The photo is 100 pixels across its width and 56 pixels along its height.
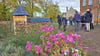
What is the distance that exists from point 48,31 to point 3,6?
14207 mm

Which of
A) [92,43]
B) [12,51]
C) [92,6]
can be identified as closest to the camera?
[12,51]

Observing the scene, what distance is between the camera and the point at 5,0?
14.5 meters

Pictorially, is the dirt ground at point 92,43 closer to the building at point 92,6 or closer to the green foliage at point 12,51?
the green foliage at point 12,51

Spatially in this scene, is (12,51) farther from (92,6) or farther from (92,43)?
(92,6)

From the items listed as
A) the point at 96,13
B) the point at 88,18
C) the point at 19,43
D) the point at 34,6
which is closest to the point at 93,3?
the point at 96,13

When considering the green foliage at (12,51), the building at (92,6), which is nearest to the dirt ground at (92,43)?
the green foliage at (12,51)

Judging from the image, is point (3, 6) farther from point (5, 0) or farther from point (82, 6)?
point (82, 6)

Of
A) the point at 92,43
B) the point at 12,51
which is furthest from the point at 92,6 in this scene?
the point at 12,51

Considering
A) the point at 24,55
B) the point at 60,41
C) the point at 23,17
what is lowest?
the point at 24,55

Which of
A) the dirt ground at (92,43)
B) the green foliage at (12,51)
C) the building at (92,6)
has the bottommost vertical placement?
the dirt ground at (92,43)

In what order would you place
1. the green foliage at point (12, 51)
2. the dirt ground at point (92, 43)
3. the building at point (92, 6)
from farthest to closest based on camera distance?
the building at point (92, 6) → the dirt ground at point (92, 43) → the green foliage at point (12, 51)

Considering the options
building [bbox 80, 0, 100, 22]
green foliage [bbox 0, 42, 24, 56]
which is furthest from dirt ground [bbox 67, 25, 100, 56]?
building [bbox 80, 0, 100, 22]

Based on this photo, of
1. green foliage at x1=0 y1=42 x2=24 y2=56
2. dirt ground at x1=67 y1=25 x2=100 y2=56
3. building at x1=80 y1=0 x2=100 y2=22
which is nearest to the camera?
green foliage at x1=0 y1=42 x2=24 y2=56

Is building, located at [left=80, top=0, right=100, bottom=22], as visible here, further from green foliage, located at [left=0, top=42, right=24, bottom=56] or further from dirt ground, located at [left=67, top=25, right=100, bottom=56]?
green foliage, located at [left=0, top=42, right=24, bottom=56]
